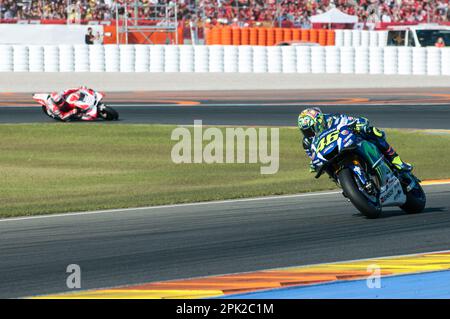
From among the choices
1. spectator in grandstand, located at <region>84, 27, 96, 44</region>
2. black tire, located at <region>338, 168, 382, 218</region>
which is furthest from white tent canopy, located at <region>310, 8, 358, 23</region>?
black tire, located at <region>338, 168, 382, 218</region>

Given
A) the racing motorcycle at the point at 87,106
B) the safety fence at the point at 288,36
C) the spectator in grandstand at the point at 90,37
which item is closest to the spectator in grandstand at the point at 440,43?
the safety fence at the point at 288,36

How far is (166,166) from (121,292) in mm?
9292

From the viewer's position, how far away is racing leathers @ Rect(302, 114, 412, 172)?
10281 millimetres

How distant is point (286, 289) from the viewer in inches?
299

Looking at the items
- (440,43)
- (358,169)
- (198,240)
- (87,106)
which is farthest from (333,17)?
(198,240)

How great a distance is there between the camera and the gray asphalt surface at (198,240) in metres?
8.27

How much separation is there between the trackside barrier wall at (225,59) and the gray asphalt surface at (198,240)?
21.0 m

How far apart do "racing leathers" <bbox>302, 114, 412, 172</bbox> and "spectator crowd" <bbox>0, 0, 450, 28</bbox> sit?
1110 inches

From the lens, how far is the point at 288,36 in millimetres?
40875

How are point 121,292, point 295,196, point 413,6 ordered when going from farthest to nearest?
point 413,6, point 295,196, point 121,292

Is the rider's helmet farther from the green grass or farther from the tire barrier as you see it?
the tire barrier

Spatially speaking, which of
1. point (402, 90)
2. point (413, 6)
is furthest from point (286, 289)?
point (413, 6)

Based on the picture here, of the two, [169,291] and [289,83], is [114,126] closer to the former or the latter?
[289,83]

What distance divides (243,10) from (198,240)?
32.3 metres
